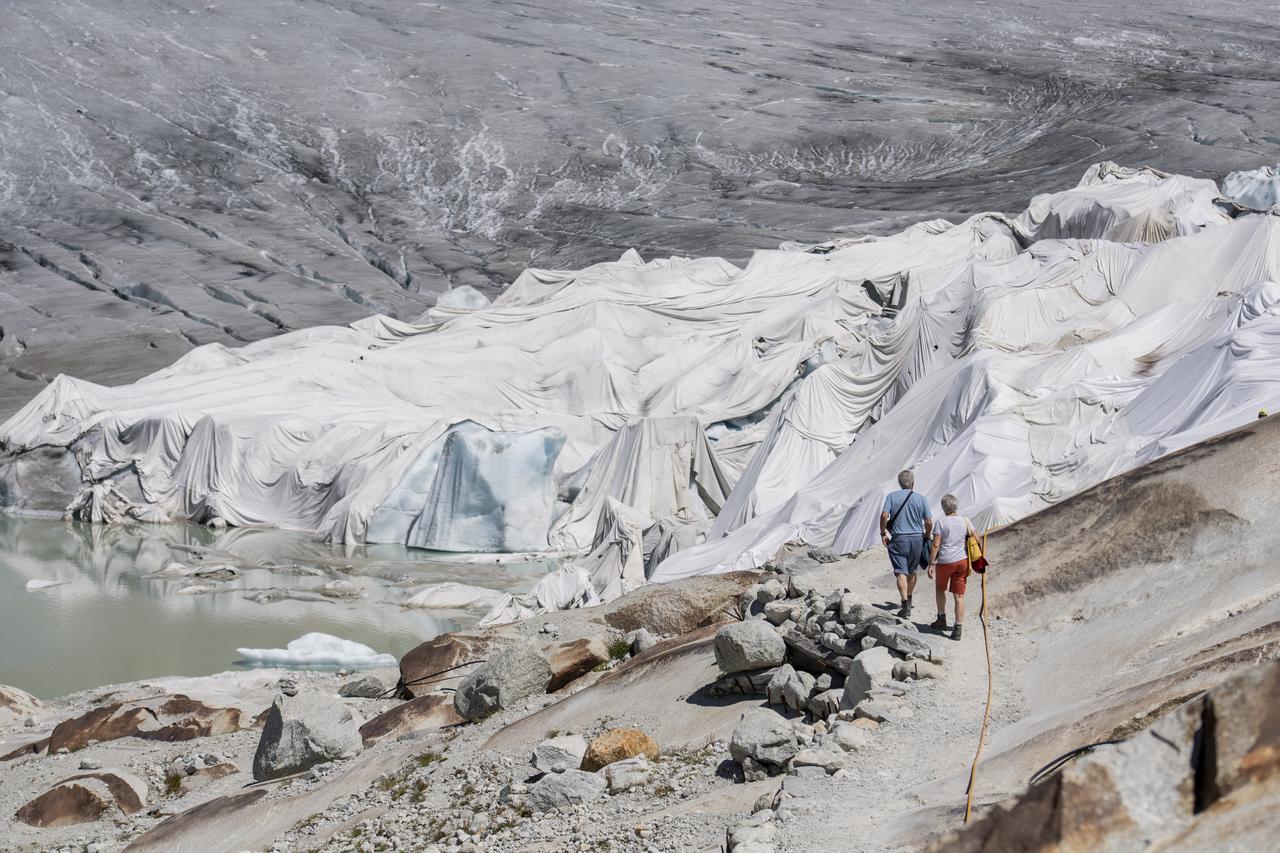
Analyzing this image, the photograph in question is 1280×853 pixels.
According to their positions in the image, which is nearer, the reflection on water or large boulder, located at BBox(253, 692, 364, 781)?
large boulder, located at BBox(253, 692, 364, 781)

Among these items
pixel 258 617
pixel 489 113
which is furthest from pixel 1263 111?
pixel 258 617

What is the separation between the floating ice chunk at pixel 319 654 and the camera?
52.4 feet

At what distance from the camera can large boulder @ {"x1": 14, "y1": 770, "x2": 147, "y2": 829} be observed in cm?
1012

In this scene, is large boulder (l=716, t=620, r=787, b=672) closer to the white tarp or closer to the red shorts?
the red shorts

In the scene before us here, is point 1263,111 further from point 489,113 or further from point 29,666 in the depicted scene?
point 29,666

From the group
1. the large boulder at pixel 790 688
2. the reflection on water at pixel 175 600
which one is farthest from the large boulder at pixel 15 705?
the large boulder at pixel 790 688

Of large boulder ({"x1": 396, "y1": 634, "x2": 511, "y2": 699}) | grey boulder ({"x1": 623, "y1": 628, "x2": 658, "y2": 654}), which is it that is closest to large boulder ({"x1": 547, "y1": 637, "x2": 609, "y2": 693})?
grey boulder ({"x1": 623, "y1": 628, "x2": 658, "y2": 654})

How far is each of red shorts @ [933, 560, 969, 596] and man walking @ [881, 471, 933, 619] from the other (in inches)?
16.6

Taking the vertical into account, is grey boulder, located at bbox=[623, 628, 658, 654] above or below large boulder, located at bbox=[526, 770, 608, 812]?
below

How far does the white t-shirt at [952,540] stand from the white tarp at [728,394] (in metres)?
5.00

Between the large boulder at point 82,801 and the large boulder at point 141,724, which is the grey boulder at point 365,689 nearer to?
the large boulder at point 141,724

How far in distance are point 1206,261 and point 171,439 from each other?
63.1 ft

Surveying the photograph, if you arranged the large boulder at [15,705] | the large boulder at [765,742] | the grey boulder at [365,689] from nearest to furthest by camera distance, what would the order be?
the large boulder at [765,742], the grey boulder at [365,689], the large boulder at [15,705]

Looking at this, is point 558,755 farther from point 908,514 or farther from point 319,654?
point 319,654
